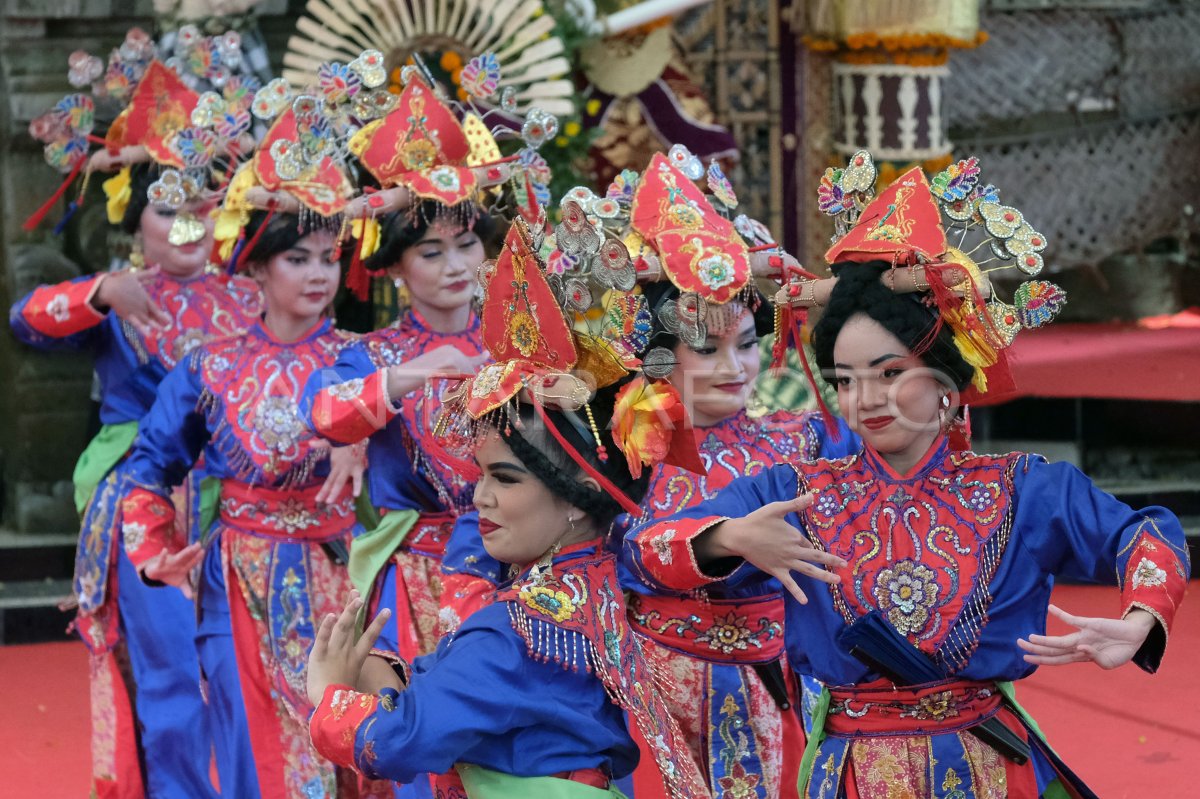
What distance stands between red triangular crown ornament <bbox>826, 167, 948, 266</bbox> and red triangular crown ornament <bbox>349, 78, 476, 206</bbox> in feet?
4.24

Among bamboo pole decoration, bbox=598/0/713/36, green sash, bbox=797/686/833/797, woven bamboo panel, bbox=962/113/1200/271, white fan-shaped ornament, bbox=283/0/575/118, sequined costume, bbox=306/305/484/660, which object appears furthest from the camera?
woven bamboo panel, bbox=962/113/1200/271

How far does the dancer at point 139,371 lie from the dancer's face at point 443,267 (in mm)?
584

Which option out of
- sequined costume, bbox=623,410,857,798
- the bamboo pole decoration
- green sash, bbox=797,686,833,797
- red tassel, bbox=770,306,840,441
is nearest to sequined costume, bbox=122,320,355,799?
sequined costume, bbox=623,410,857,798

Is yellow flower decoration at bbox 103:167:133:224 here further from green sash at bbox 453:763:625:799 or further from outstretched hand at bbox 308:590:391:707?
green sash at bbox 453:763:625:799

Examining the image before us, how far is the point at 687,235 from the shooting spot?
3197 millimetres

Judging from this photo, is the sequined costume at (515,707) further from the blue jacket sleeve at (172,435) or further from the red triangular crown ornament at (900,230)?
the blue jacket sleeve at (172,435)

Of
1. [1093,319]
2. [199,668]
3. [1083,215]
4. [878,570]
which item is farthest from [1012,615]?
[1093,319]

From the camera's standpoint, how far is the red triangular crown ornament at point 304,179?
379 cm

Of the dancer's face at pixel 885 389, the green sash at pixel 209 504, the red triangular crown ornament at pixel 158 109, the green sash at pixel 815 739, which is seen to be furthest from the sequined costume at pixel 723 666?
the red triangular crown ornament at pixel 158 109

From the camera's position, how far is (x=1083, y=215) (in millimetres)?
8445

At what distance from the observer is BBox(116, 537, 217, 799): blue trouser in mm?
4137

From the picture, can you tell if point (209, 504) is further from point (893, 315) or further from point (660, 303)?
point (893, 315)

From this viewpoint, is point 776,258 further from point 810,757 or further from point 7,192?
point 7,192

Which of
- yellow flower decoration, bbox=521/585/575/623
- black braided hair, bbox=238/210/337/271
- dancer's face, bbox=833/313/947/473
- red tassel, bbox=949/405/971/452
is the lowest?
yellow flower decoration, bbox=521/585/575/623
